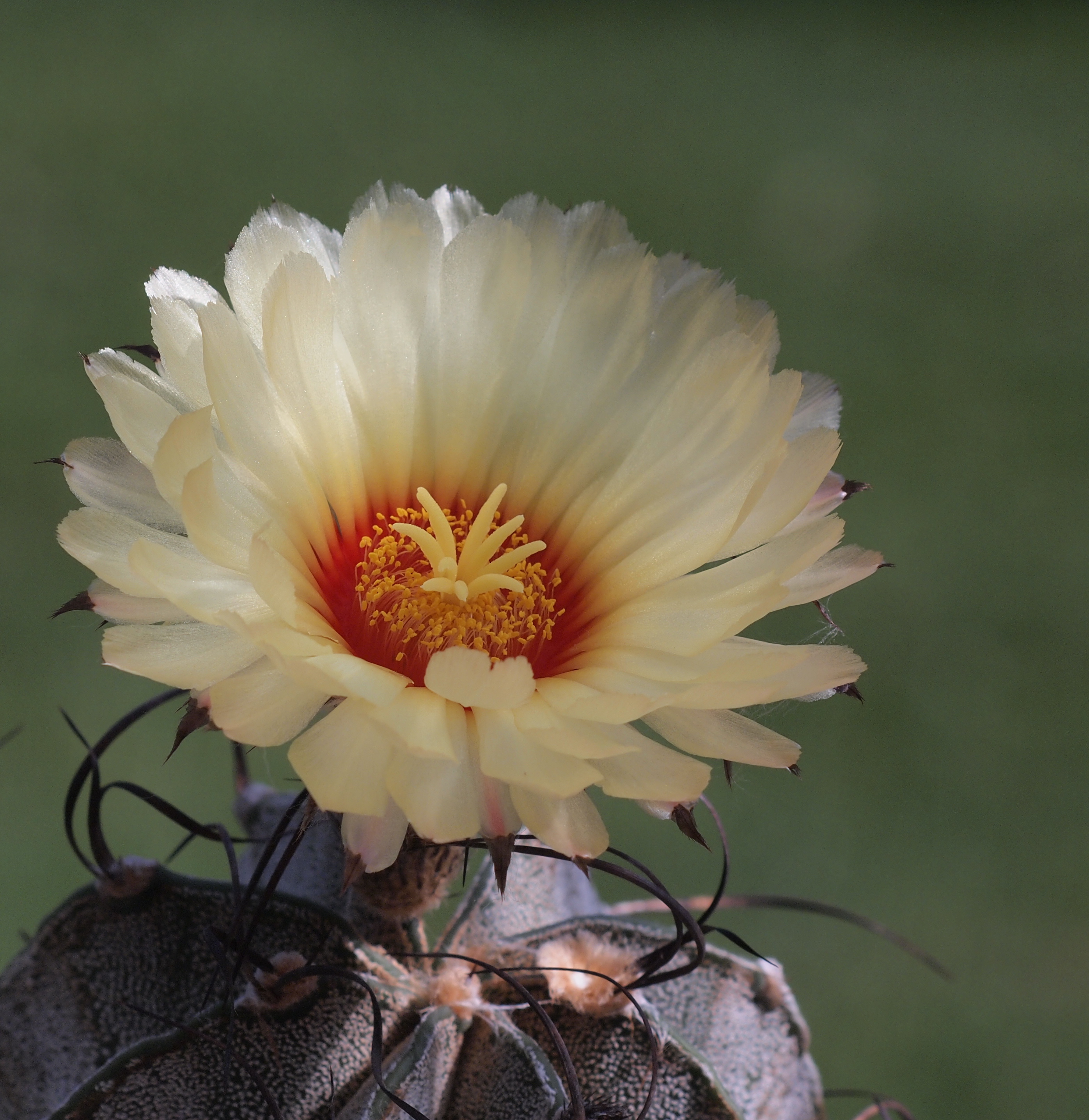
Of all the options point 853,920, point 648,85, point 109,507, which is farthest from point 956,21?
point 109,507

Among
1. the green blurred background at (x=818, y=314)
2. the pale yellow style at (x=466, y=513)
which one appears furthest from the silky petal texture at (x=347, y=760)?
the green blurred background at (x=818, y=314)

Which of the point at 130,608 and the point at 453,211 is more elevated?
the point at 453,211

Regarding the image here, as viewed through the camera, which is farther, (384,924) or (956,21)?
(956,21)

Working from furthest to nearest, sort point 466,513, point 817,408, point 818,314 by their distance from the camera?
point 818,314
point 466,513
point 817,408

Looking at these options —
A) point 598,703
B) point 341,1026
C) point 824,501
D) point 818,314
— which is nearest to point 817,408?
point 824,501

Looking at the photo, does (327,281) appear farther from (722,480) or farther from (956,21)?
(956,21)

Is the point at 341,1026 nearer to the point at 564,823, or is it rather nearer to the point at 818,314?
the point at 564,823
